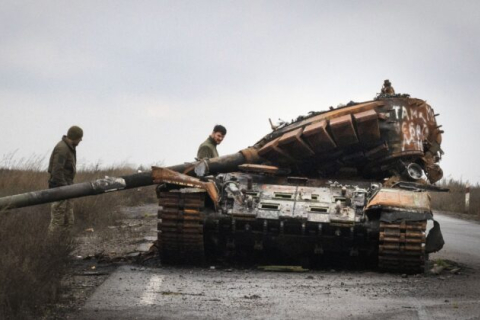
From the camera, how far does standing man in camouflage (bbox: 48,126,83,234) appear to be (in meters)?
12.8

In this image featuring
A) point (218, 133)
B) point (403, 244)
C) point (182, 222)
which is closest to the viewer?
point (403, 244)

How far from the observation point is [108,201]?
2023 centimetres

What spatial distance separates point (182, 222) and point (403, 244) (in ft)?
8.96

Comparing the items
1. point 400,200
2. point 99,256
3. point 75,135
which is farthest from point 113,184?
point 400,200

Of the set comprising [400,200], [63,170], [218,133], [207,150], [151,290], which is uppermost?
[218,133]

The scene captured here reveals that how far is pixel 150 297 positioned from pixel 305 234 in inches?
132

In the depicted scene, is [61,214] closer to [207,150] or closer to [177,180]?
[207,150]

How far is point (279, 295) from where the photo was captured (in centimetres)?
813

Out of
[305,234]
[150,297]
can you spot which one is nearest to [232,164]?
[305,234]

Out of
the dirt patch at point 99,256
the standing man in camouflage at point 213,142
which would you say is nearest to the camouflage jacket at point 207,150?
the standing man in camouflage at point 213,142

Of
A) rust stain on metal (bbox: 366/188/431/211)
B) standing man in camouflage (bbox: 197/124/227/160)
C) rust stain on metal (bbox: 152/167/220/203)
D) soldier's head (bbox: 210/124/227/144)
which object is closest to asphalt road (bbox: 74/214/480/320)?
rust stain on metal (bbox: 366/188/431/211)

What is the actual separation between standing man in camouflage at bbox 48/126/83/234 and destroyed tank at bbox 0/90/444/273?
45.2 inches

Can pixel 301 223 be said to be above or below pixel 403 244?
above

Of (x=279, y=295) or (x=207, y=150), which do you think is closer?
(x=279, y=295)
